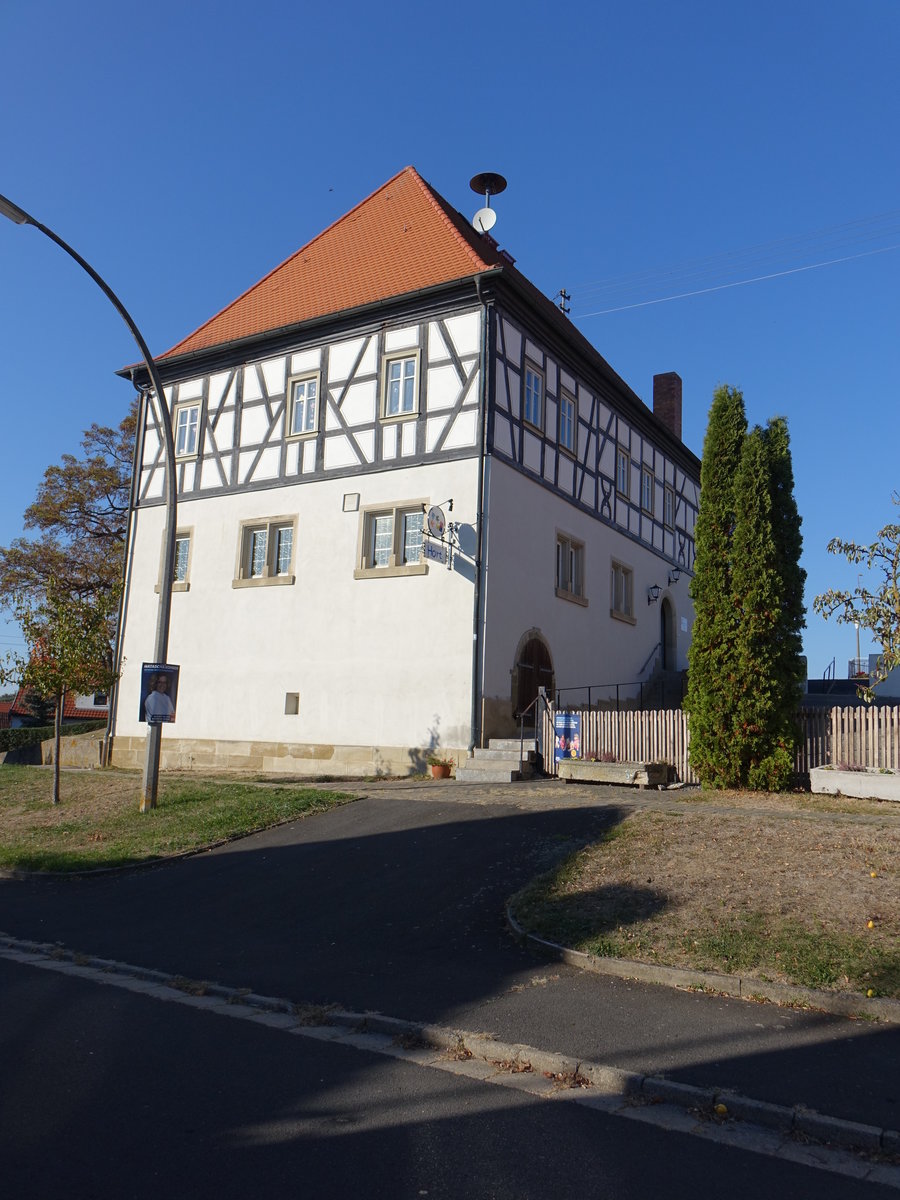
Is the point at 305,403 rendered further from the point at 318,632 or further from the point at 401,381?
the point at 318,632

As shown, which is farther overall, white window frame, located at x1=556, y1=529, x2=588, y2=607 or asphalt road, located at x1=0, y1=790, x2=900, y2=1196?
white window frame, located at x1=556, y1=529, x2=588, y2=607

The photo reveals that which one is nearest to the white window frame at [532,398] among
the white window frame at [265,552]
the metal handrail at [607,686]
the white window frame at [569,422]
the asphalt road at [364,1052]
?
the white window frame at [569,422]

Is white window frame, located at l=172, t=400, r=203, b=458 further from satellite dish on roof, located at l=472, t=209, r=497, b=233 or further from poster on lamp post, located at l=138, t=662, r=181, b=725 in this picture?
poster on lamp post, located at l=138, t=662, r=181, b=725

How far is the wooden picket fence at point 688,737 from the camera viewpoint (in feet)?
46.6

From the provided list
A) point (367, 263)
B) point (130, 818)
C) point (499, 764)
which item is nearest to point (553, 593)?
point (499, 764)

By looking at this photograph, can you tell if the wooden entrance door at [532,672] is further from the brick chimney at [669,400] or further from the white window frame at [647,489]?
the brick chimney at [669,400]

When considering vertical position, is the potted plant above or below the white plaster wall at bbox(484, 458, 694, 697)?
below

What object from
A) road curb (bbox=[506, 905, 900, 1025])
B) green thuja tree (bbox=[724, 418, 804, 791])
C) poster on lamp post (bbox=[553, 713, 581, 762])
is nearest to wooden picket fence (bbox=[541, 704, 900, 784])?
poster on lamp post (bbox=[553, 713, 581, 762])

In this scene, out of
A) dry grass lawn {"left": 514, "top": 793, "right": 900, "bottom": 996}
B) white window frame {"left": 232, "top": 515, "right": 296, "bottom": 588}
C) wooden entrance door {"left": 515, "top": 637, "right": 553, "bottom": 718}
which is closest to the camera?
dry grass lawn {"left": 514, "top": 793, "right": 900, "bottom": 996}

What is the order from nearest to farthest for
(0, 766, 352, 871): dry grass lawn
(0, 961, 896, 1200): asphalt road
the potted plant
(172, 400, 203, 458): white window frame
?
(0, 961, 896, 1200): asphalt road, (0, 766, 352, 871): dry grass lawn, the potted plant, (172, 400, 203, 458): white window frame

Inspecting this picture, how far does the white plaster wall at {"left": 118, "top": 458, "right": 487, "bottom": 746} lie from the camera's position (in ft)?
63.9

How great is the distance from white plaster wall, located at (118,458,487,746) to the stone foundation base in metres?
0.19

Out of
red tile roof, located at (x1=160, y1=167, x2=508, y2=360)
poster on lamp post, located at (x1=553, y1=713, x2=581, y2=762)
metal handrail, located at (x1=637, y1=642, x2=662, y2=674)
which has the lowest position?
poster on lamp post, located at (x1=553, y1=713, x2=581, y2=762)

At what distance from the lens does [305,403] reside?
22.8m
